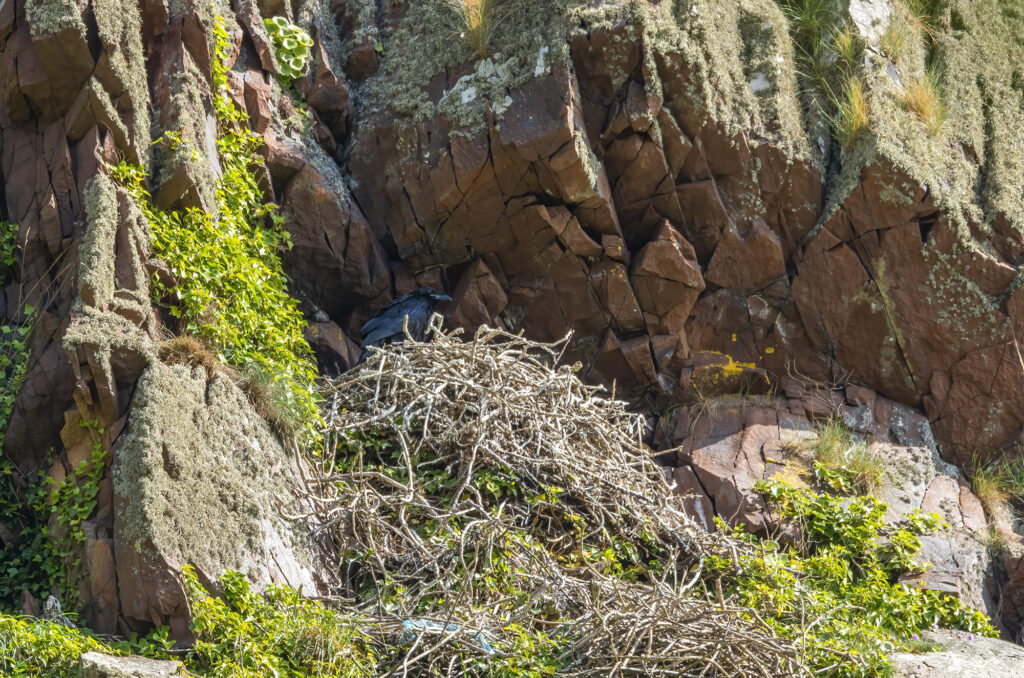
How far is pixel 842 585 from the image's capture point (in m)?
6.12

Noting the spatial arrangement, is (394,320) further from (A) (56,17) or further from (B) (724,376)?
(A) (56,17)

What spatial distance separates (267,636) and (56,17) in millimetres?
3849

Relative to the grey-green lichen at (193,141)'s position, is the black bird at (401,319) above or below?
below

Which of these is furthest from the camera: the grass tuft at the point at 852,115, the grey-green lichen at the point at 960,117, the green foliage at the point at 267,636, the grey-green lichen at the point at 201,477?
the grass tuft at the point at 852,115

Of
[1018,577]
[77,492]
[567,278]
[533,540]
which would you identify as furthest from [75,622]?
[1018,577]

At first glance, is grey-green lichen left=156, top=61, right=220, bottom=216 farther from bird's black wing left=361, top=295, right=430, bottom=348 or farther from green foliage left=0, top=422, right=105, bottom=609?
green foliage left=0, top=422, right=105, bottom=609

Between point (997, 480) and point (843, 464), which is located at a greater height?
point (843, 464)

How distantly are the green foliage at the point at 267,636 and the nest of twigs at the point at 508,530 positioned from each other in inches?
10.2

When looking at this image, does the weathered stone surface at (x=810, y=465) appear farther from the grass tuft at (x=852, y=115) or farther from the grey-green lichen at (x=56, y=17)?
the grey-green lichen at (x=56, y=17)

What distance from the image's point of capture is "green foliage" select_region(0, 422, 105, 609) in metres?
4.69

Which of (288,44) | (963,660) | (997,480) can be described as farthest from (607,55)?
(963,660)

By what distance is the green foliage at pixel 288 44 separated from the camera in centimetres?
767

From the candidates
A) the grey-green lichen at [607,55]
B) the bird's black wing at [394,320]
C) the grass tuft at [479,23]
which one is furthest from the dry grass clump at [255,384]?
the grass tuft at [479,23]

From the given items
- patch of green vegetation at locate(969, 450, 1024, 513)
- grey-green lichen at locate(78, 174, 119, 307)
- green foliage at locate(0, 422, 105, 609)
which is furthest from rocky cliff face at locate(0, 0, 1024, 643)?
green foliage at locate(0, 422, 105, 609)
